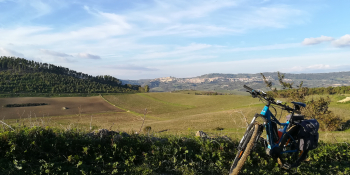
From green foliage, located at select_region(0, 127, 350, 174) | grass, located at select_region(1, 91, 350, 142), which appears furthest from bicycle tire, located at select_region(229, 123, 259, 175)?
grass, located at select_region(1, 91, 350, 142)

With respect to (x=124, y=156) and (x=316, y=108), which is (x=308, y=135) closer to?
(x=124, y=156)

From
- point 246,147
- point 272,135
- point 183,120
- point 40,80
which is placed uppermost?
point 40,80

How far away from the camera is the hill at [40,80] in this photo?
88.3 metres

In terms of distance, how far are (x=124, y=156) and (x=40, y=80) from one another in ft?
409

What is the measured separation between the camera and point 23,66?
12962 cm

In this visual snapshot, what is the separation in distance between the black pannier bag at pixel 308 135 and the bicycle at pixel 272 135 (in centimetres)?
12

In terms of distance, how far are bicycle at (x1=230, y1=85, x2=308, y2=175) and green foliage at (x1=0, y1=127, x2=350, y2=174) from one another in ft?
2.12

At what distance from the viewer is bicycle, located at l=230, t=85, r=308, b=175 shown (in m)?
4.25

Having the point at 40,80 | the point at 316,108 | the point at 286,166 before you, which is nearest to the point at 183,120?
the point at 316,108

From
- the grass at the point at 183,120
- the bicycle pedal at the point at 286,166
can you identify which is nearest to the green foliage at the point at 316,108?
the grass at the point at 183,120

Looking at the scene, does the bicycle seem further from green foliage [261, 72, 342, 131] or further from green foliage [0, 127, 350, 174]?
green foliage [261, 72, 342, 131]

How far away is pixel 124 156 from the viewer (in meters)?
5.05

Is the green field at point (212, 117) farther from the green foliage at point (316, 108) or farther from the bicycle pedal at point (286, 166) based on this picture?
the green foliage at point (316, 108)

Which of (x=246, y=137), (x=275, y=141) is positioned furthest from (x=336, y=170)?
(x=246, y=137)
